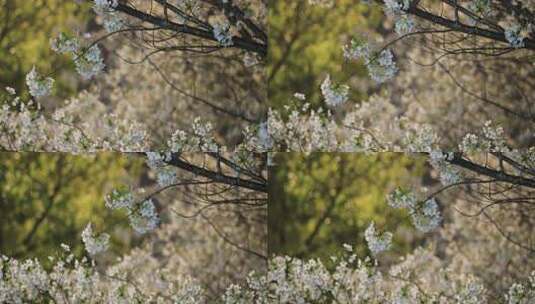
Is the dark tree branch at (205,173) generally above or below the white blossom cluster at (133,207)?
above

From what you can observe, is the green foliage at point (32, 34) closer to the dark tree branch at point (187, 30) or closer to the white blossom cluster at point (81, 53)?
the white blossom cluster at point (81, 53)

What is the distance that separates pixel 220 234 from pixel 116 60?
0.66 m

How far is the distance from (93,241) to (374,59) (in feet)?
3.56

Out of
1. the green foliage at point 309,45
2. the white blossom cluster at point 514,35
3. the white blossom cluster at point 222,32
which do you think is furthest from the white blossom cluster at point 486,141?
the white blossom cluster at point 222,32

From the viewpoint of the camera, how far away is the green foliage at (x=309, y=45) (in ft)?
8.37

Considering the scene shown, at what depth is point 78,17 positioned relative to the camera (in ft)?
8.35

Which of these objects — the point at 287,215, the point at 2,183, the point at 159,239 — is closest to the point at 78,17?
the point at 2,183

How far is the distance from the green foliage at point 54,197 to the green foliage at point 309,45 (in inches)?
21.7

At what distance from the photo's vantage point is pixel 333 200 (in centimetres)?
257

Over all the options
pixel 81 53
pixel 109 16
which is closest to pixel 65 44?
pixel 81 53

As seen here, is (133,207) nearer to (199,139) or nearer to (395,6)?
(199,139)

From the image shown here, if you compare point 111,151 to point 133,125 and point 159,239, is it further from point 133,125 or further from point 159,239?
point 159,239

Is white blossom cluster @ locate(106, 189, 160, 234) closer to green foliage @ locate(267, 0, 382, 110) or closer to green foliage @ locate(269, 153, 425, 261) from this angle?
green foliage @ locate(269, 153, 425, 261)

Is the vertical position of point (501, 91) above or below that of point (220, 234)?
above
